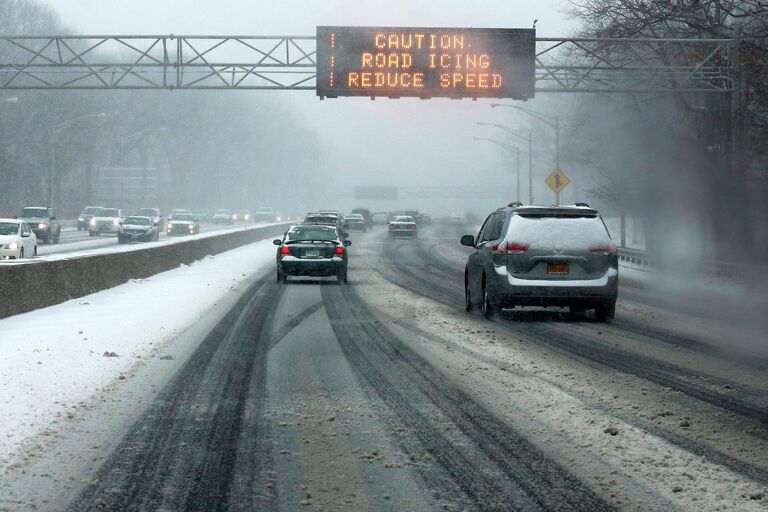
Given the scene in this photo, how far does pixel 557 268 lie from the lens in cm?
1708

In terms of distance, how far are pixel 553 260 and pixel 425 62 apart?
65.7ft

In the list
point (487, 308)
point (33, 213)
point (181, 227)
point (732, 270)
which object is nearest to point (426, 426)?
point (487, 308)

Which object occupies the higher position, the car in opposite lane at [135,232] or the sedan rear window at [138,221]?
the sedan rear window at [138,221]

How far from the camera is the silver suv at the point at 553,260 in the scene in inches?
671

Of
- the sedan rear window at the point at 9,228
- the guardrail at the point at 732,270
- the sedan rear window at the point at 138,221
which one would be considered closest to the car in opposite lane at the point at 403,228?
the sedan rear window at the point at 138,221

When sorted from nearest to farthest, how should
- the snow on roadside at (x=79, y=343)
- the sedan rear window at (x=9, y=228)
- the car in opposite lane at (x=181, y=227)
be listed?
the snow on roadside at (x=79, y=343) < the sedan rear window at (x=9, y=228) < the car in opposite lane at (x=181, y=227)

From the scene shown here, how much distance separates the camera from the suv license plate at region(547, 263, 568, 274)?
17.1 m

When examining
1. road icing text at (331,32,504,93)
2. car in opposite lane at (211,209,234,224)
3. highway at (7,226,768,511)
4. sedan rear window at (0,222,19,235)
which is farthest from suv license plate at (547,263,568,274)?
car in opposite lane at (211,209,234,224)

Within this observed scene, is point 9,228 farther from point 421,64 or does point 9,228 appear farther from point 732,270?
point 732,270

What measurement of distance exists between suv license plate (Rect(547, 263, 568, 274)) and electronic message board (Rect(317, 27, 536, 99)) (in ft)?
65.3

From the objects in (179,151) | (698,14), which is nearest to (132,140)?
(179,151)

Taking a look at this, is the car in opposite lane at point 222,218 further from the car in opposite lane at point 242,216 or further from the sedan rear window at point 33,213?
the sedan rear window at point 33,213

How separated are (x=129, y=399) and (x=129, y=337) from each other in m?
5.16

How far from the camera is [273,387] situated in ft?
34.8
